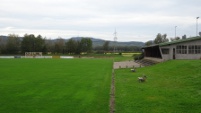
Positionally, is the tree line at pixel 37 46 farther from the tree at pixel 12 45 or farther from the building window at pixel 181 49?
the building window at pixel 181 49

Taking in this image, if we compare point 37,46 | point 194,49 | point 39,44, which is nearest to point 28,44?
point 37,46

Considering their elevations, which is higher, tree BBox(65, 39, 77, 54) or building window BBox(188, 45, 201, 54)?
tree BBox(65, 39, 77, 54)

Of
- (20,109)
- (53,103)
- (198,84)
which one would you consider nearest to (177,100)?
(198,84)

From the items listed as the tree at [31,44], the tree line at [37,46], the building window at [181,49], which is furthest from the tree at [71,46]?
the building window at [181,49]

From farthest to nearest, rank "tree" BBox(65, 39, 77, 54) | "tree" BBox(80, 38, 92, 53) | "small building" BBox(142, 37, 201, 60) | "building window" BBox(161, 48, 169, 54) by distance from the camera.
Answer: "tree" BBox(80, 38, 92, 53)
"tree" BBox(65, 39, 77, 54)
"building window" BBox(161, 48, 169, 54)
"small building" BBox(142, 37, 201, 60)

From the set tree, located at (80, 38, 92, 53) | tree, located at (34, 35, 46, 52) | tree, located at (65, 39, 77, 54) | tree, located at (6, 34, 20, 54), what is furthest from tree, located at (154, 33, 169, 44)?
tree, located at (6, 34, 20, 54)

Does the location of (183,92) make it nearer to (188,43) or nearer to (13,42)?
(188,43)

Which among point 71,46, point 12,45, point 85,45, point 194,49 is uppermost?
point 12,45

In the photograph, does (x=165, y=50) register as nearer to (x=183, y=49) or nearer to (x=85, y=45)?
(x=183, y=49)

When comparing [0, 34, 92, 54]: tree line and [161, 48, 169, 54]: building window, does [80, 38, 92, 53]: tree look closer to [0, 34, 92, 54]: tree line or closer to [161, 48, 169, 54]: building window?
[0, 34, 92, 54]: tree line

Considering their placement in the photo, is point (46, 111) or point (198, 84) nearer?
point (46, 111)

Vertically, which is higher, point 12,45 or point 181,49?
point 12,45

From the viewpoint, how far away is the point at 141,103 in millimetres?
13008

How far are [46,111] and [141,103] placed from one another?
4879 mm
